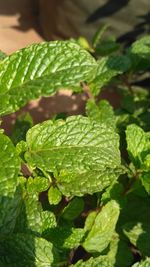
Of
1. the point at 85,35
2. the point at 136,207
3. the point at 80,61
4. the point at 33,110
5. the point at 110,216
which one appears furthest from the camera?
the point at 85,35

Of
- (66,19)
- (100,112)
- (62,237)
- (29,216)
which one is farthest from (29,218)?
(66,19)

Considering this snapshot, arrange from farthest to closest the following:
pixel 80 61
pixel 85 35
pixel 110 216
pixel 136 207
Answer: pixel 85 35 → pixel 136 207 → pixel 110 216 → pixel 80 61

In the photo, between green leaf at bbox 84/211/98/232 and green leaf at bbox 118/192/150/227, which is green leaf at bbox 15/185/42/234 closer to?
green leaf at bbox 84/211/98/232

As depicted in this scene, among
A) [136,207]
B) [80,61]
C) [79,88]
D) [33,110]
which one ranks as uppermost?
[80,61]

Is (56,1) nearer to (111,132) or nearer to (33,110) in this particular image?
(33,110)

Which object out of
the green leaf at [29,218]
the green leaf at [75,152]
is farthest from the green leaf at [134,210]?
the green leaf at [29,218]

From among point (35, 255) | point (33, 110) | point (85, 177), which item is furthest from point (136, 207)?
point (33, 110)

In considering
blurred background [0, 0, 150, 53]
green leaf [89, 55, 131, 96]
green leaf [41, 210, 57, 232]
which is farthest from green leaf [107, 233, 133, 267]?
blurred background [0, 0, 150, 53]
